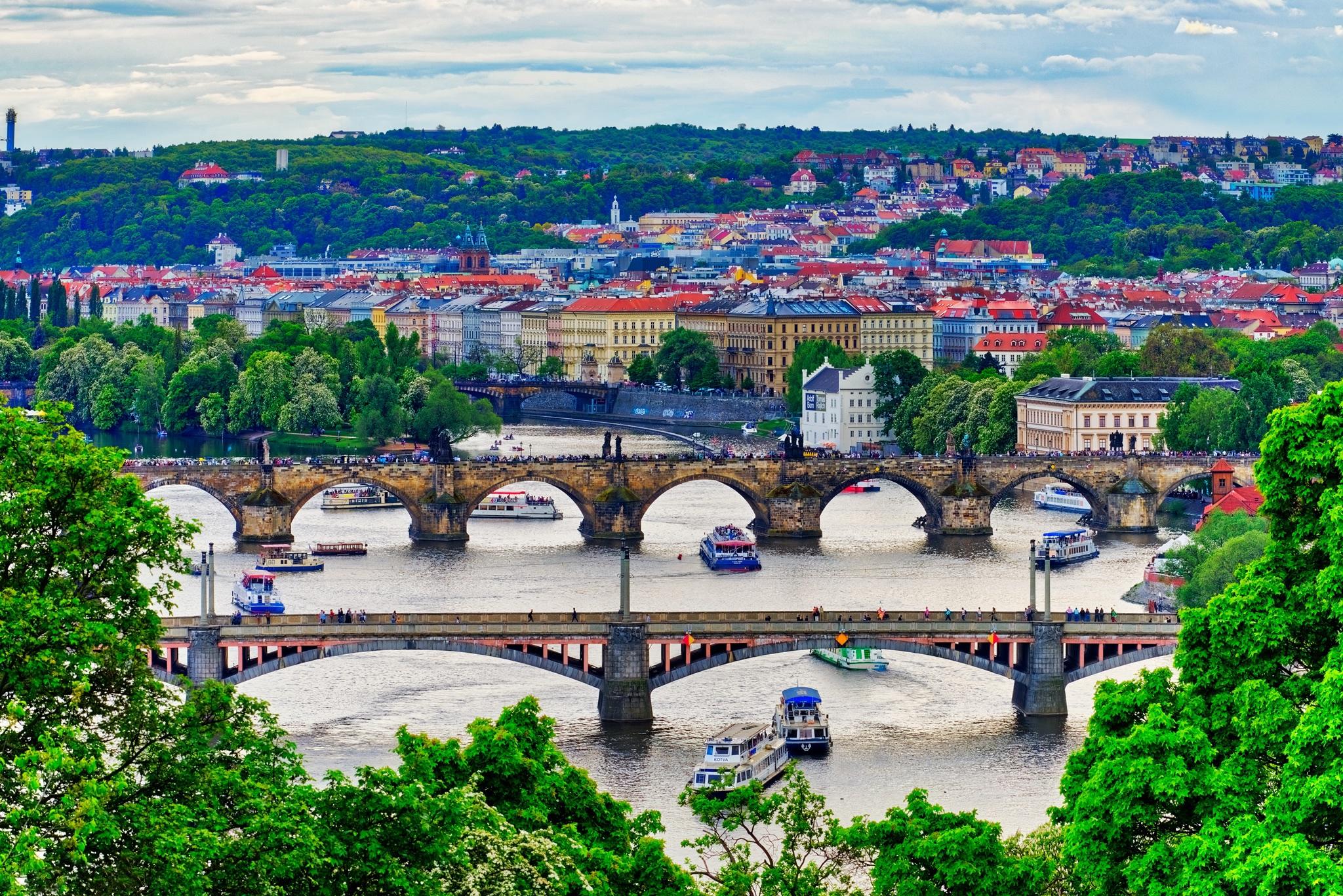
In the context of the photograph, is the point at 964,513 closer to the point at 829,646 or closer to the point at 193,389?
the point at 829,646

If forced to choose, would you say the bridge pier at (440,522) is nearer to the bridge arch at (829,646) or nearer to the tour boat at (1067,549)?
the tour boat at (1067,549)

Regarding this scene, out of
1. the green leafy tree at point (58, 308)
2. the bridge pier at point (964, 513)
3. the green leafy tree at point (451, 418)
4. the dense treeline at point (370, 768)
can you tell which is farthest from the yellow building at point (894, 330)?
the dense treeline at point (370, 768)

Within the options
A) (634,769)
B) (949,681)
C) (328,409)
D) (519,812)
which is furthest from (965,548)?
(519,812)

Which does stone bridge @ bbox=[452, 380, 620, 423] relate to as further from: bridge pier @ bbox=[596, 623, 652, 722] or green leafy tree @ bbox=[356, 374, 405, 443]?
bridge pier @ bbox=[596, 623, 652, 722]

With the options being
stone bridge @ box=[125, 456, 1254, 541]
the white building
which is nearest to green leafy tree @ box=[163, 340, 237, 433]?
the white building

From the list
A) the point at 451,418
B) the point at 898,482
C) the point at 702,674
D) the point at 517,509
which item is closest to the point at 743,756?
the point at 702,674
